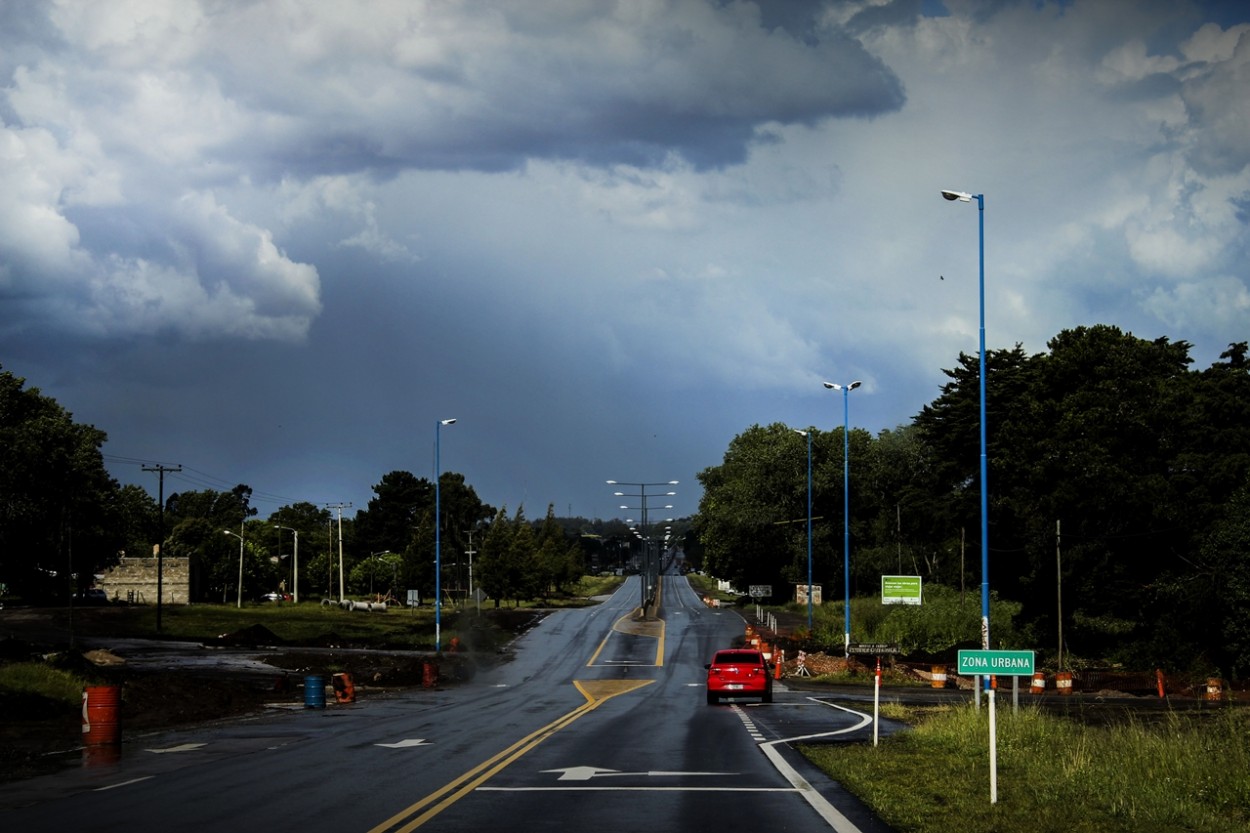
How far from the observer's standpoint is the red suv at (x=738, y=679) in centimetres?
3962

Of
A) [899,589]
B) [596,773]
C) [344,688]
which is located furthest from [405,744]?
[899,589]

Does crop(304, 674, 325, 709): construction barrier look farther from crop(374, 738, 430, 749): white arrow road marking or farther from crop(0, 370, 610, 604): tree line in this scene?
crop(0, 370, 610, 604): tree line

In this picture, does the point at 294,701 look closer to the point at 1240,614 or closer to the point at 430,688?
the point at 430,688

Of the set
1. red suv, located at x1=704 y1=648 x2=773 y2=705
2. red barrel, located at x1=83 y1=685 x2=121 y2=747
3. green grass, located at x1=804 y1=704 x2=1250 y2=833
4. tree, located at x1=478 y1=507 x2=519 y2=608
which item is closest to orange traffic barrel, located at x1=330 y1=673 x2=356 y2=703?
red suv, located at x1=704 y1=648 x2=773 y2=705

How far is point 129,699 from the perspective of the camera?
3688cm

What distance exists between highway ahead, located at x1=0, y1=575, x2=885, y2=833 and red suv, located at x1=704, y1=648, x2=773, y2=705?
87cm

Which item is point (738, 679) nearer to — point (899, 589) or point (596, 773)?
point (596, 773)

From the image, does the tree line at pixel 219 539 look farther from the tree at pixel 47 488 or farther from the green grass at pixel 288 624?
the green grass at pixel 288 624

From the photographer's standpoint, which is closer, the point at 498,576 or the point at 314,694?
the point at 314,694

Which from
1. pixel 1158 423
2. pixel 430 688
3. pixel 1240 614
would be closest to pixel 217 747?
pixel 430 688

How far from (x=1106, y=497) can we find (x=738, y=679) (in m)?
37.6

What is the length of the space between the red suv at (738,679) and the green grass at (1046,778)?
15.5m

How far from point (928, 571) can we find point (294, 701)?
252 feet

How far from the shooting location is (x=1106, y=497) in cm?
6994
